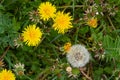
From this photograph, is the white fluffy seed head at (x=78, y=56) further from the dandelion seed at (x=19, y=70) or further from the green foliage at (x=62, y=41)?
the dandelion seed at (x=19, y=70)

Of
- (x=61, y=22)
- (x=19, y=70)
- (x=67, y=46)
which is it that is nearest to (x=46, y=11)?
(x=61, y=22)

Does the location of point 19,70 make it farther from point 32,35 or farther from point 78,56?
point 78,56

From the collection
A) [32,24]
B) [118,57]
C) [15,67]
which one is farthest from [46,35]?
[118,57]

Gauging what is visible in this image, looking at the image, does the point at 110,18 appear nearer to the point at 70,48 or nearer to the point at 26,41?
the point at 70,48

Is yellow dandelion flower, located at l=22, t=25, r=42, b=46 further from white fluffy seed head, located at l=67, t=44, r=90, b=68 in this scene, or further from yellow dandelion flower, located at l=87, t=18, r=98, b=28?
yellow dandelion flower, located at l=87, t=18, r=98, b=28

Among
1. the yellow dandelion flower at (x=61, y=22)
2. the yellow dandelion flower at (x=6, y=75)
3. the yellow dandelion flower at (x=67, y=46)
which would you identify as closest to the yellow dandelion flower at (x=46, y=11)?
the yellow dandelion flower at (x=61, y=22)

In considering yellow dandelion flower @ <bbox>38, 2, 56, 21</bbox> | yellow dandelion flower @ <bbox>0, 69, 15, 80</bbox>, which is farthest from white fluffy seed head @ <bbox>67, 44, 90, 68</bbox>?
yellow dandelion flower @ <bbox>0, 69, 15, 80</bbox>
